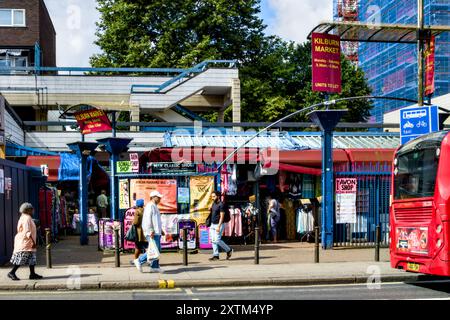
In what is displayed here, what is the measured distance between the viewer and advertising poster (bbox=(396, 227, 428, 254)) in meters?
11.4

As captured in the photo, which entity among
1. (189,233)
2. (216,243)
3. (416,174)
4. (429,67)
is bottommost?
(216,243)

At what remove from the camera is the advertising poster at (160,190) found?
1755 centimetres

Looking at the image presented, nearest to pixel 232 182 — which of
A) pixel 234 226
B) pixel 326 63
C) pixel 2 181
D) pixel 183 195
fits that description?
pixel 234 226

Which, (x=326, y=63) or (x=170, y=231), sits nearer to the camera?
(x=170, y=231)

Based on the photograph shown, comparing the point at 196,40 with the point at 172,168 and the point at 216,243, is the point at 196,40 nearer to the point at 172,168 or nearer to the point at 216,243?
the point at 172,168

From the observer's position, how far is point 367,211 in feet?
62.0

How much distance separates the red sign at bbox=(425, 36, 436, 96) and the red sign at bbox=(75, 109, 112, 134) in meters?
11.3

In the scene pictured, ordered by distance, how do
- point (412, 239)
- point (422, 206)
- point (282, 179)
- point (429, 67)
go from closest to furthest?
1. point (422, 206)
2. point (412, 239)
3. point (429, 67)
4. point (282, 179)

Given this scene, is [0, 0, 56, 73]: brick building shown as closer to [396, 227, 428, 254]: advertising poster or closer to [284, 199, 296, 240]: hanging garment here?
[284, 199, 296, 240]: hanging garment

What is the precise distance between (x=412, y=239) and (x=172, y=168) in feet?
27.0

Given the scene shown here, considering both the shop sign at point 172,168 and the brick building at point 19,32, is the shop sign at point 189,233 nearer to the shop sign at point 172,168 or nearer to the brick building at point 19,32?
the shop sign at point 172,168

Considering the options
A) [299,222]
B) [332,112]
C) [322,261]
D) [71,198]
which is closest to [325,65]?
[332,112]

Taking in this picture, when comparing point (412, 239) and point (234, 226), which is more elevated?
point (412, 239)

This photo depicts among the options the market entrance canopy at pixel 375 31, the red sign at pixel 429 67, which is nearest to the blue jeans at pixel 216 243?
the market entrance canopy at pixel 375 31
